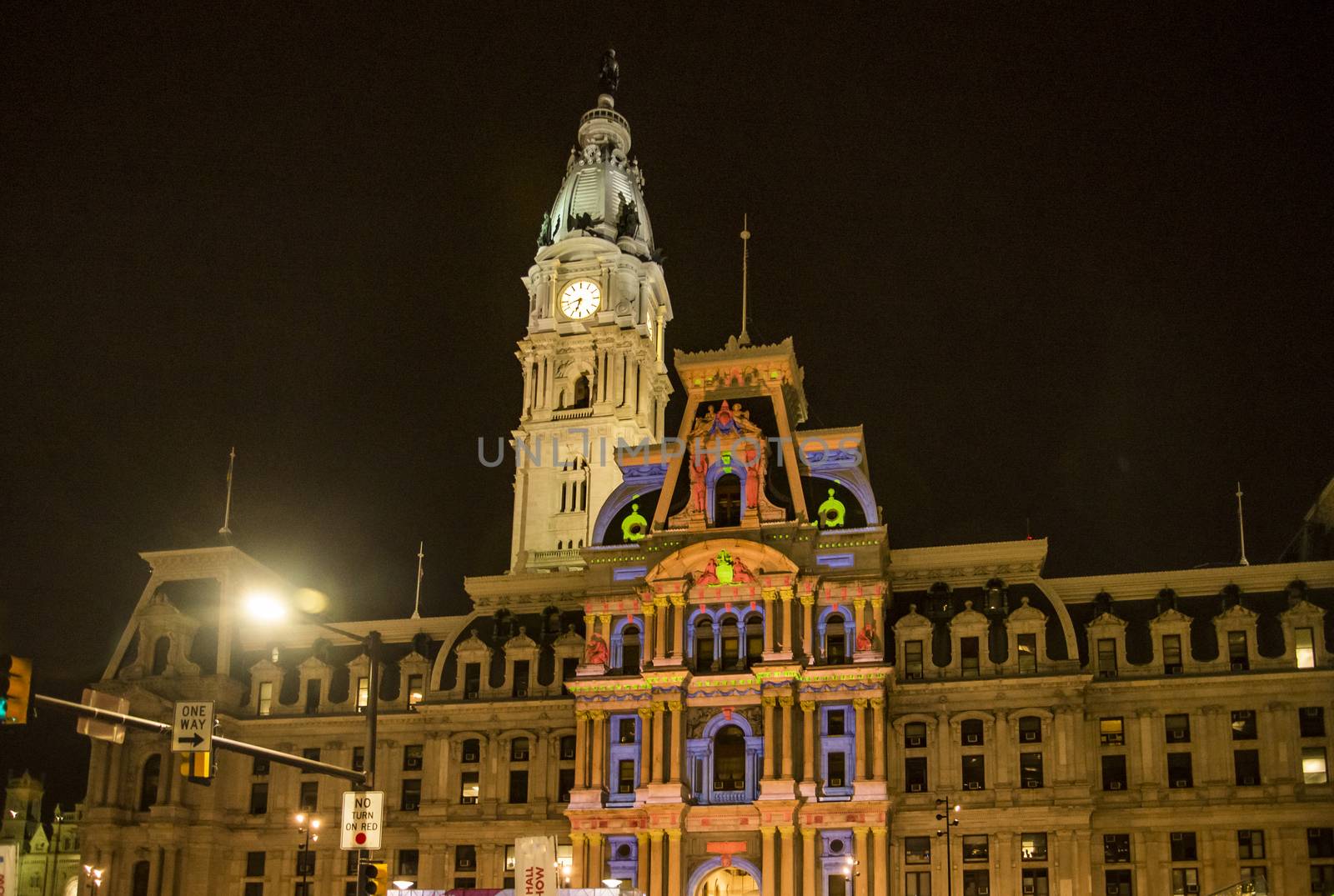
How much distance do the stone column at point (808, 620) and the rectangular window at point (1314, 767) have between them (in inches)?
988

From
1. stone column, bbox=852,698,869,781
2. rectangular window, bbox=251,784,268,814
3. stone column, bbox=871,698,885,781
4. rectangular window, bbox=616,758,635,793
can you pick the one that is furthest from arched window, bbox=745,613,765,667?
rectangular window, bbox=251,784,268,814

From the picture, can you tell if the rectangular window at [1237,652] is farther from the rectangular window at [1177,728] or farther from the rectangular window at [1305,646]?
the rectangular window at [1177,728]

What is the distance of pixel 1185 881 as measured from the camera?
77562 millimetres

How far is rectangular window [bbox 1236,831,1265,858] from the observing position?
77.1 metres

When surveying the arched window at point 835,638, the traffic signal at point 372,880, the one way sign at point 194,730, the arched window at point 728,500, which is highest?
the arched window at point 728,500

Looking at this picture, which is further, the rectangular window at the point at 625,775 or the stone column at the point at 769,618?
the rectangular window at the point at 625,775

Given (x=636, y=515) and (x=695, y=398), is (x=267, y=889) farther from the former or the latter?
(x=695, y=398)

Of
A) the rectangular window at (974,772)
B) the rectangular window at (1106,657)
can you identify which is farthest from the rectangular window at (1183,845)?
the rectangular window at (974,772)

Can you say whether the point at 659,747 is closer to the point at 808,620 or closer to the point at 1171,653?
the point at 808,620

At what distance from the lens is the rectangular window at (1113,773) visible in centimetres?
8012

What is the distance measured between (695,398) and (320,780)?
31.4 metres

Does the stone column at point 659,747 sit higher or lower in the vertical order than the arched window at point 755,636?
lower

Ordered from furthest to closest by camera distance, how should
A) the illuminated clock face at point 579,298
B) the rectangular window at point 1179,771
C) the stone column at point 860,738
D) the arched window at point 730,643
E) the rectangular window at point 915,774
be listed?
1. the illuminated clock face at point 579,298
2. the arched window at point 730,643
3. the rectangular window at point 915,774
4. the rectangular window at point 1179,771
5. the stone column at point 860,738

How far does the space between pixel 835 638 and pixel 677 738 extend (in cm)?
976
